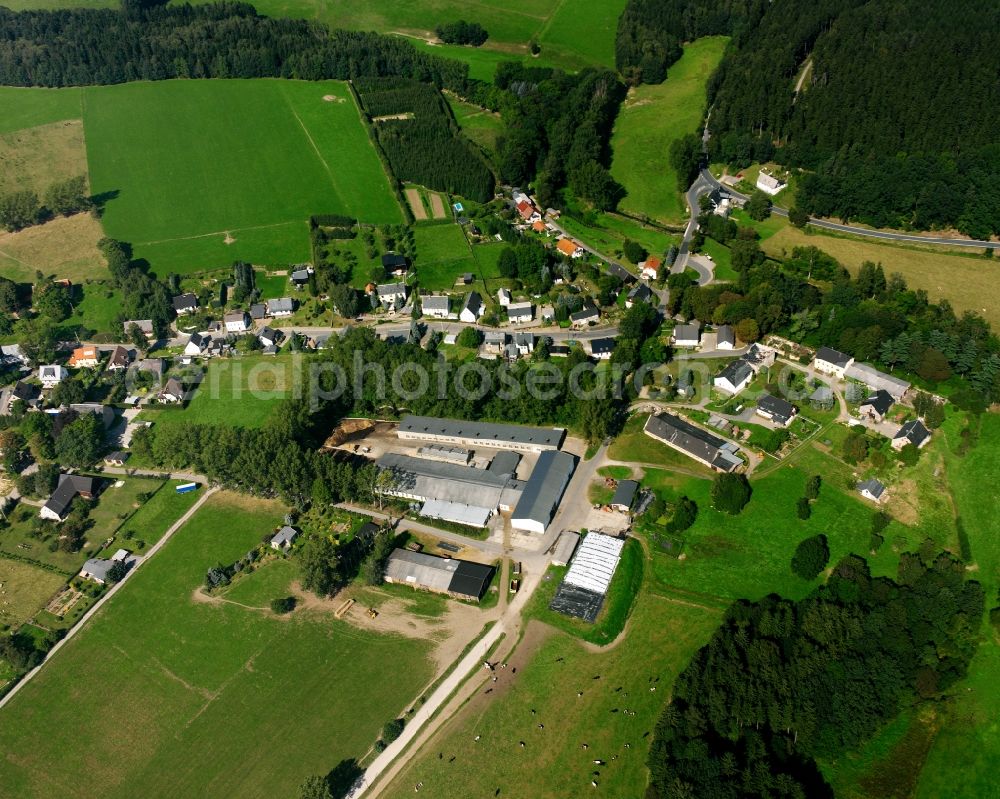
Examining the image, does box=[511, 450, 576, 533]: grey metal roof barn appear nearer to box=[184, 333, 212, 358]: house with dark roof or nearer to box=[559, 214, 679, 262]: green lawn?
box=[559, 214, 679, 262]: green lawn

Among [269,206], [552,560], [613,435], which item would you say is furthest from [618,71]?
[552,560]

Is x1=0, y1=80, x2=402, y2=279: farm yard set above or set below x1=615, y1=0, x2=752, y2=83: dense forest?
below

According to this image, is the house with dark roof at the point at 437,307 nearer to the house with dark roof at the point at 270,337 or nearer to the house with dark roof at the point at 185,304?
the house with dark roof at the point at 270,337

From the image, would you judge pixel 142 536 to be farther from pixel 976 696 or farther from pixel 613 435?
pixel 976 696

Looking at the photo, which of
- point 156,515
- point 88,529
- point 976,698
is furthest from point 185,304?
point 976,698

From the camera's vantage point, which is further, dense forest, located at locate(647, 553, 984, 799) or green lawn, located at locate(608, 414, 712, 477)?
green lawn, located at locate(608, 414, 712, 477)

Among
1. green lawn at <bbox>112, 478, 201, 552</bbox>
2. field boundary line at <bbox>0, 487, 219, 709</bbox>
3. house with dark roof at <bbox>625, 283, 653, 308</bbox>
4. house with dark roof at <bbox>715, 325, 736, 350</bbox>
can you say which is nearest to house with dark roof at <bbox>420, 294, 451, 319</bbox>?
house with dark roof at <bbox>625, 283, 653, 308</bbox>
